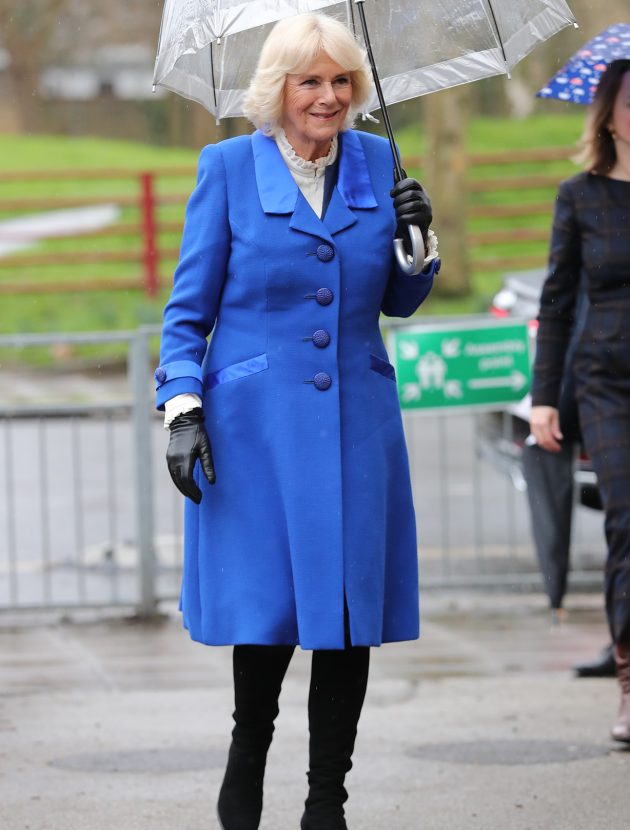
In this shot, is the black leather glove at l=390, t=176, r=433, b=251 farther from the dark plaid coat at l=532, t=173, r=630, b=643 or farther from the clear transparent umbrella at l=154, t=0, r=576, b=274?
the dark plaid coat at l=532, t=173, r=630, b=643

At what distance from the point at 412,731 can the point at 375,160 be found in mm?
2055

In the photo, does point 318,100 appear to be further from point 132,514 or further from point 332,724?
point 132,514

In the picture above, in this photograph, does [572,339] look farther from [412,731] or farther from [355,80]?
[355,80]

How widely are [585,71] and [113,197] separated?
16.3m

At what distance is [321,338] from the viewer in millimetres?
3893

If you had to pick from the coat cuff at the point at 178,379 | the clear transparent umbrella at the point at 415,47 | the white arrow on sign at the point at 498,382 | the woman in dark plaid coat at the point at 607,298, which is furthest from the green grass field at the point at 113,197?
the coat cuff at the point at 178,379

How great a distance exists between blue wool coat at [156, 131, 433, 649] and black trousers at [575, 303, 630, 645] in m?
1.33

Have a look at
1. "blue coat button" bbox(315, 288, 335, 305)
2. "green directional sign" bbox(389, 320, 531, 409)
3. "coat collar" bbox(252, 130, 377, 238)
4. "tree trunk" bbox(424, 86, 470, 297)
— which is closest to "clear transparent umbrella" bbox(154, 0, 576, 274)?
"coat collar" bbox(252, 130, 377, 238)

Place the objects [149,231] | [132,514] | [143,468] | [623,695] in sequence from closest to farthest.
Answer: [623,695], [143,468], [132,514], [149,231]

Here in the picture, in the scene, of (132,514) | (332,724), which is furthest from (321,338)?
(132,514)

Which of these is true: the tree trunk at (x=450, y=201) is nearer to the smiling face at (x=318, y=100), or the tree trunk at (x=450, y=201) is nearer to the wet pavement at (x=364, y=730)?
the wet pavement at (x=364, y=730)

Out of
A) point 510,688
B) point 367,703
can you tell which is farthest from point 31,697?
point 510,688

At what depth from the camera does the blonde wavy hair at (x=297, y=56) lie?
383 centimetres

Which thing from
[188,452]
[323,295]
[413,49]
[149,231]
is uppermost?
[413,49]
